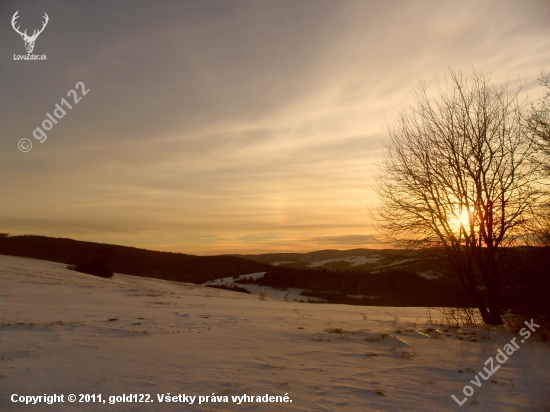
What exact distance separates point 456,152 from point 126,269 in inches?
2502

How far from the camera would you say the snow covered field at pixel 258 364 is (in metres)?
4.78

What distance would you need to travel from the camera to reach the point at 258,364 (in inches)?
241

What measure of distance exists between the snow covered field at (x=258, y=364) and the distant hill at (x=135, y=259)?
27797 millimetres

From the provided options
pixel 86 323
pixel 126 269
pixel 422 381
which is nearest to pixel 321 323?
pixel 422 381

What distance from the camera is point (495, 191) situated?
10.9 m

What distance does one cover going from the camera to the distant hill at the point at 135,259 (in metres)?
58.2

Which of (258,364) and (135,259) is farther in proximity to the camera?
(135,259)

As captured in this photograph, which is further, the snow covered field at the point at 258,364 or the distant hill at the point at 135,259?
the distant hill at the point at 135,259

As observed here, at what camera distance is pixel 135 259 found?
3014 inches

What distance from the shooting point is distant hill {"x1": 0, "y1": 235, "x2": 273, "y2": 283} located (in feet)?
191

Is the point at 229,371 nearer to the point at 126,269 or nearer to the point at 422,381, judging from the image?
the point at 422,381

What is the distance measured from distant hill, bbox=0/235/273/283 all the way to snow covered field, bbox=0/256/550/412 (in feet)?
91.2

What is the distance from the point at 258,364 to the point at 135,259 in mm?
76441

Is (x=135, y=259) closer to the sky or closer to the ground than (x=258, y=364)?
closer to the sky
